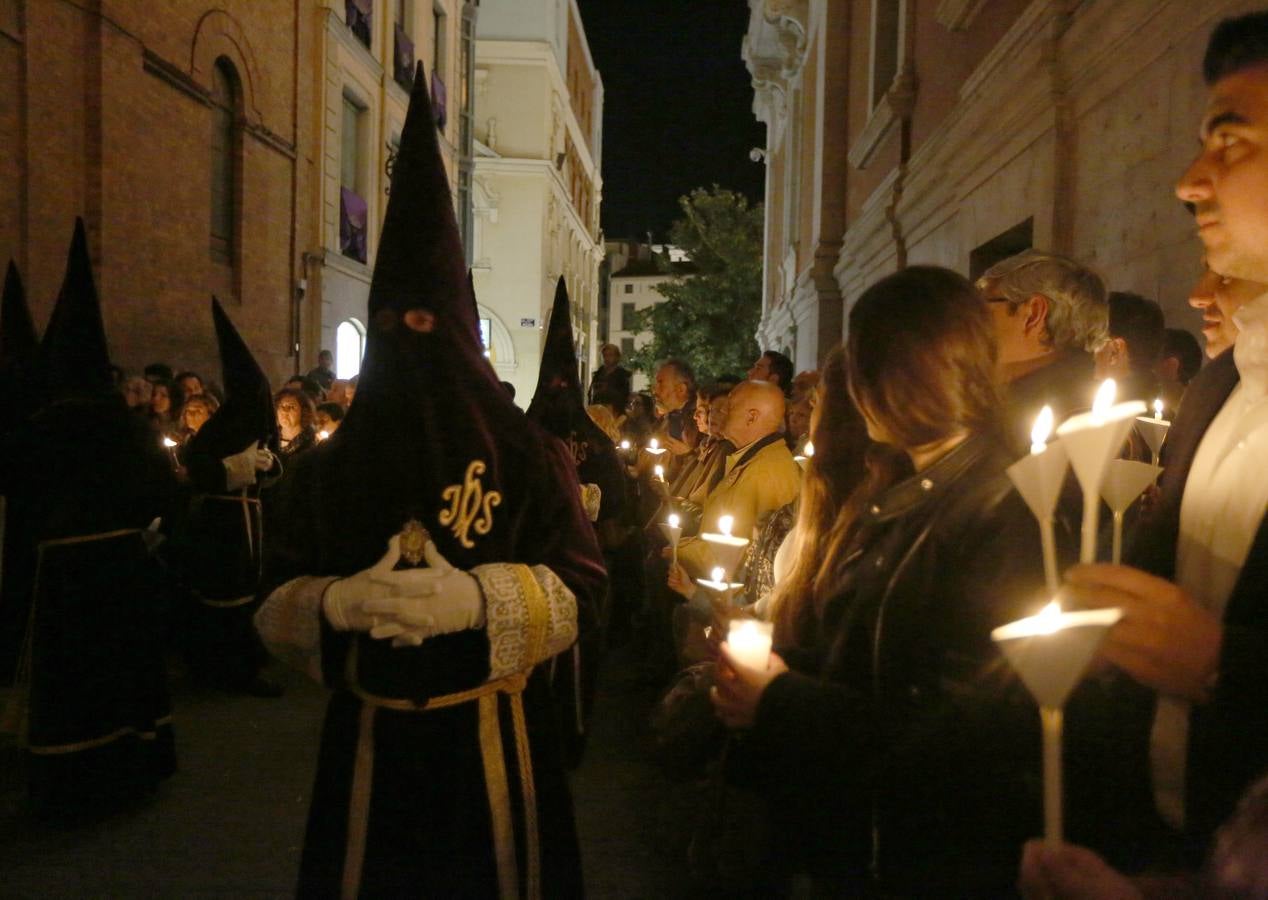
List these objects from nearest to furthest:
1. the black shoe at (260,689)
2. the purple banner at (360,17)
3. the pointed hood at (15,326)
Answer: the pointed hood at (15,326), the black shoe at (260,689), the purple banner at (360,17)

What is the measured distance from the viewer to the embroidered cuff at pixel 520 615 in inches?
94.0

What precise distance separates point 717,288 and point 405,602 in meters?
38.9

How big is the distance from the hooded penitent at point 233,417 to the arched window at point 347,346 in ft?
43.0

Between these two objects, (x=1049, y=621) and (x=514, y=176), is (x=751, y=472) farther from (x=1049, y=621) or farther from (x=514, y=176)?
(x=514, y=176)

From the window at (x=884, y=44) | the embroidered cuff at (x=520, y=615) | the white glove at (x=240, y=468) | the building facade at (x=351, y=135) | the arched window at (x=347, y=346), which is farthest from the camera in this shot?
the arched window at (x=347, y=346)

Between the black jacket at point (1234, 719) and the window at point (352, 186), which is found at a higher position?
the window at point (352, 186)

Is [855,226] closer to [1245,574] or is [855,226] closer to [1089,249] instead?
[1089,249]

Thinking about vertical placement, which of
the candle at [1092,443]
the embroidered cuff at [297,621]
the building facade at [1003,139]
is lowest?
the embroidered cuff at [297,621]

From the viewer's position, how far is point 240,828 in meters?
4.59

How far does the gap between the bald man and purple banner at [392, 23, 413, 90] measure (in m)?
19.4

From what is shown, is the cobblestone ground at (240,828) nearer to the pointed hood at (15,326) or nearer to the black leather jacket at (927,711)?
the pointed hood at (15,326)

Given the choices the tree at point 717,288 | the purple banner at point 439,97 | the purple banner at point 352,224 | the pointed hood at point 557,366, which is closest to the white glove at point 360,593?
the pointed hood at point 557,366

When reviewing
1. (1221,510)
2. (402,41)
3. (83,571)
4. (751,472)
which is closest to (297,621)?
(1221,510)

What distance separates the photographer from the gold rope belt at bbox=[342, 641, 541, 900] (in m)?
2.41
